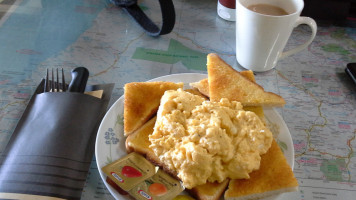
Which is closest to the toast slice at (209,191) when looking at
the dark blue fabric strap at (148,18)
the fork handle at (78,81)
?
the fork handle at (78,81)

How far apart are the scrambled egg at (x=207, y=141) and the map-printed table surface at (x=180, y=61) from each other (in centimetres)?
23

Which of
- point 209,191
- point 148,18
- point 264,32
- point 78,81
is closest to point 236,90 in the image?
point 264,32

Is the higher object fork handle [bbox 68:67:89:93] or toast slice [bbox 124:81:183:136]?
toast slice [bbox 124:81:183:136]

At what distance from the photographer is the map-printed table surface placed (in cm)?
98

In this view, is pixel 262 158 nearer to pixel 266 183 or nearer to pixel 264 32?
pixel 266 183

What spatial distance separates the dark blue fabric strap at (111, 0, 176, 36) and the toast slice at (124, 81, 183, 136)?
1.36 feet

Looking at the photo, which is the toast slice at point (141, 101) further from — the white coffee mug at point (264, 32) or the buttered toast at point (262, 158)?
the white coffee mug at point (264, 32)

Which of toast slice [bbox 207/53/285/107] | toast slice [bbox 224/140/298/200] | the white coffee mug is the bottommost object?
toast slice [bbox 224/140/298/200]

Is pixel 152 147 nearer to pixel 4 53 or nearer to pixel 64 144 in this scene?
pixel 64 144

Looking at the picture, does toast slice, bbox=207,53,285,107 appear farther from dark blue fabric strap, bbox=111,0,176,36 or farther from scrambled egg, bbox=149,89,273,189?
dark blue fabric strap, bbox=111,0,176,36

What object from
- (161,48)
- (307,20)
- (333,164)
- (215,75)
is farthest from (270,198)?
(161,48)

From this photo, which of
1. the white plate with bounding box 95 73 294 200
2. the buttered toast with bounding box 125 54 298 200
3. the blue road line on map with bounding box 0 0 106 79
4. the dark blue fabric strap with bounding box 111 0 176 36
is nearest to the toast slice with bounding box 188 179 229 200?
the buttered toast with bounding box 125 54 298 200

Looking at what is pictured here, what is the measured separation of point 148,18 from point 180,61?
35 cm

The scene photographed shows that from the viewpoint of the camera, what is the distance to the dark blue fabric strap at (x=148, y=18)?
1.29 m
